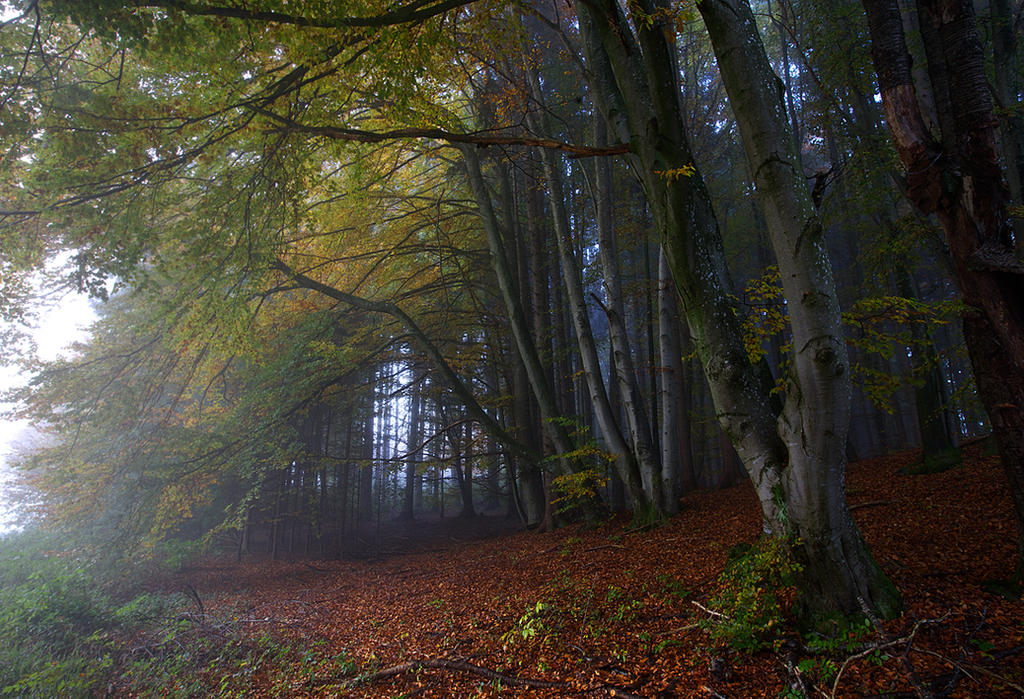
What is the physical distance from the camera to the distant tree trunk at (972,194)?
294cm

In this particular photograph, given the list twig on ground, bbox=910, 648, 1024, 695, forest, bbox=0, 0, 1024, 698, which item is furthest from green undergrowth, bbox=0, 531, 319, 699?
twig on ground, bbox=910, 648, 1024, 695

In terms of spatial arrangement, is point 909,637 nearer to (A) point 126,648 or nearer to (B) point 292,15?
(B) point 292,15

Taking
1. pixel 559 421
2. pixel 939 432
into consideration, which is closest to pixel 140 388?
pixel 559 421

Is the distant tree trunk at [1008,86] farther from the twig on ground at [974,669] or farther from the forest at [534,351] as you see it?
the twig on ground at [974,669]

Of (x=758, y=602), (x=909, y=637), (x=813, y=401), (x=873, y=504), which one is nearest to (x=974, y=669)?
(x=909, y=637)

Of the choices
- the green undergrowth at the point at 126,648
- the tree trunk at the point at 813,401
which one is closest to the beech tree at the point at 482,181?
the tree trunk at the point at 813,401

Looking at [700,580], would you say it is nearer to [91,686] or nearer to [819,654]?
[819,654]

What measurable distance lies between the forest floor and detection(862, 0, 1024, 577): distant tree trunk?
3.47 ft

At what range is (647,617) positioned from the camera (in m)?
3.71

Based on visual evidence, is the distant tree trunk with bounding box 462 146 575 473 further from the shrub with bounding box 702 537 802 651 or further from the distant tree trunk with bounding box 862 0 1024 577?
the distant tree trunk with bounding box 862 0 1024 577

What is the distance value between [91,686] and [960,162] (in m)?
7.90

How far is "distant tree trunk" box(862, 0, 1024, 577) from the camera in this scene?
2943 mm

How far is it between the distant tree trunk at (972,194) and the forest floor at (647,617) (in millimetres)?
1057

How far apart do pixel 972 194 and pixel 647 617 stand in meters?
3.52
